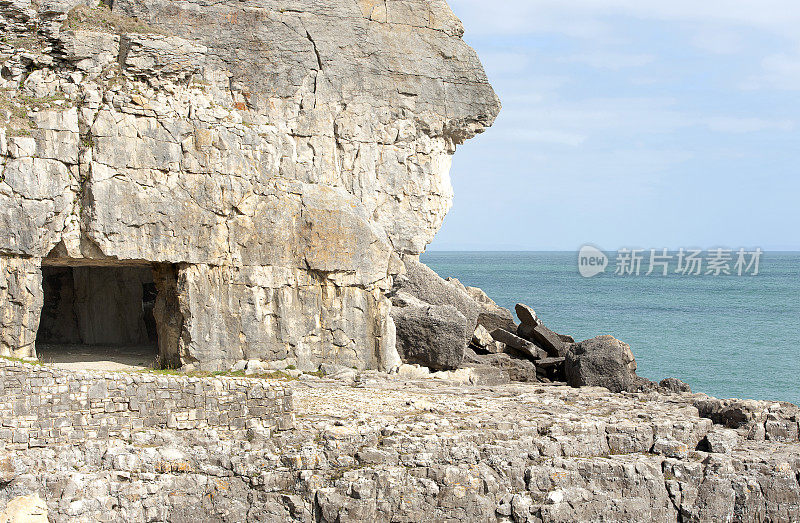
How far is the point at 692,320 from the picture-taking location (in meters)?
64.2

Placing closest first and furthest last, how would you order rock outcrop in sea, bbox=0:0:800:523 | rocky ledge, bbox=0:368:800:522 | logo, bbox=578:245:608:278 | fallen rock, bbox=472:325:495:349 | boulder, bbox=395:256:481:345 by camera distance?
rocky ledge, bbox=0:368:800:522 < rock outcrop in sea, bbox=0:0:800:523 < boulder, bbox=395:256:481:345 < fallen rock, bbox=472:325:495:349 < logo, bbox=578:245:608:278

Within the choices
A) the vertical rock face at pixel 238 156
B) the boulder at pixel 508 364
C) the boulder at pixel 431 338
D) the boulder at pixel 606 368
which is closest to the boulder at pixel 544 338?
the boulder at pixel 508 364

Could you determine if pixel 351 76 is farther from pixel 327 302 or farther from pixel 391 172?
pixel 327 302

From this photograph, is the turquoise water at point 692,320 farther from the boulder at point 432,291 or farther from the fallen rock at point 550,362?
the boulder at point 432,291

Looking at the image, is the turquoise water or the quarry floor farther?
the turquoise water

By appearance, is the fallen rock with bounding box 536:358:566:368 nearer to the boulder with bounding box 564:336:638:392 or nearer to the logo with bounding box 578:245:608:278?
the boulder with bounding box 564:336:638:392

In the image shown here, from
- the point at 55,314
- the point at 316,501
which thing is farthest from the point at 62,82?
the point at 316,501

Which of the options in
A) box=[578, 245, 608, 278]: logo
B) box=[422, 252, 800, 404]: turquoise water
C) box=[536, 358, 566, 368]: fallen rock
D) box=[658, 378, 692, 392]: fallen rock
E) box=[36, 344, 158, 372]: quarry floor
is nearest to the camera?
box=[36, 344, 158, 372]: quarry floor

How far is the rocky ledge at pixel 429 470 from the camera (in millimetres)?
11805

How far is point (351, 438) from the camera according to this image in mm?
13016

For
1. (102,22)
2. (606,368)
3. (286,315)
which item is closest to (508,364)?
(606,368)

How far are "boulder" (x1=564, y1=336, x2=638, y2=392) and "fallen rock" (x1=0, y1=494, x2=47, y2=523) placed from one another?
12.5 meters

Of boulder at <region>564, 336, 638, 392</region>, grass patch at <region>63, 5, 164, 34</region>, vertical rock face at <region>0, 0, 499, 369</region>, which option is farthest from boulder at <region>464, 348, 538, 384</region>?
grass patch at <region>63, 5, 164, 34</region>

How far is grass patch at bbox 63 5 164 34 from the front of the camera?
19.1m
